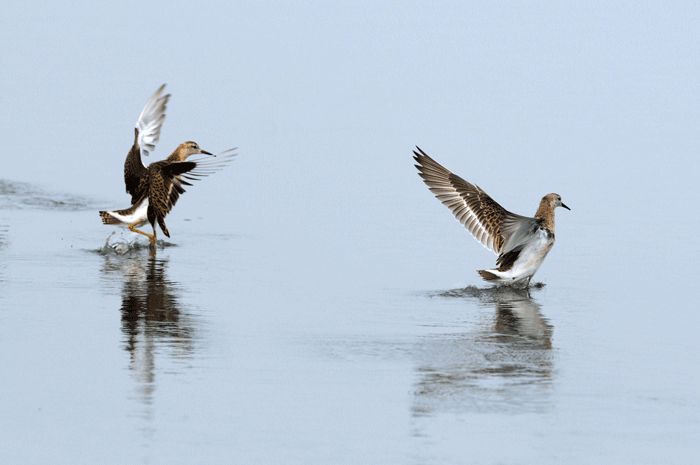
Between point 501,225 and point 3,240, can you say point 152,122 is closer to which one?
point 3,240

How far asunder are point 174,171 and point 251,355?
5.71 m

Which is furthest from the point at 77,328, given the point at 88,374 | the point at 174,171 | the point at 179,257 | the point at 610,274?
the point at 610,274

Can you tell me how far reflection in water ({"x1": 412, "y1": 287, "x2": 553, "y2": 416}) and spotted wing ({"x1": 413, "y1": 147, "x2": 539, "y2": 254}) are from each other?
1531 millimetres

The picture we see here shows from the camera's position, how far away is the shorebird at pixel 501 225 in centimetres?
1133

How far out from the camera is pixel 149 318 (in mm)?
9297

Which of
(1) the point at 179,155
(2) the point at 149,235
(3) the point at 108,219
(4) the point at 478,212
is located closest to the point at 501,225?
(4) the point at 478,212

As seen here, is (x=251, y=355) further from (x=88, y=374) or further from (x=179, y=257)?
(x=179, y=257)

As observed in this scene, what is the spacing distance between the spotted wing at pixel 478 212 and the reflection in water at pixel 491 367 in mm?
1531

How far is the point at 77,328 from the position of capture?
348 inches

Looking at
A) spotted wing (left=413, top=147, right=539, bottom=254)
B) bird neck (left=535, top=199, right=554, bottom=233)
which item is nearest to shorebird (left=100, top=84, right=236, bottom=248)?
spotted wing (left=413, top=147, right=539, bottom=254)

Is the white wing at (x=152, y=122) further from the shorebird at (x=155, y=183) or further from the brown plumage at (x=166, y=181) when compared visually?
the brown plumage at (x=166, y=181)

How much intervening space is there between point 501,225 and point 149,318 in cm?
438

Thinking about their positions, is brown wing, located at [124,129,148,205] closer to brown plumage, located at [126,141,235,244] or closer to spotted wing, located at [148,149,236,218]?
brown plumage, located at [126,141,235,244]

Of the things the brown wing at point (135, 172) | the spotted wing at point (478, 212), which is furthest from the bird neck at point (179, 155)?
the spotted wing at point (478, 212)
